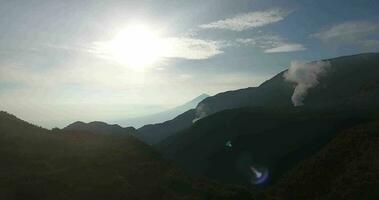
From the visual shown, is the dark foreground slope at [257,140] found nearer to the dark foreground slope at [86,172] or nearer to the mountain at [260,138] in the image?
the mountain at [260,138]

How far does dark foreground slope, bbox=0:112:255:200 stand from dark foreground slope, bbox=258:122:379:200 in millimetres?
9062

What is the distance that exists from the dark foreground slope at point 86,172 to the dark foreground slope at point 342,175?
906 cm

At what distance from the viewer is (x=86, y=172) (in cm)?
3462

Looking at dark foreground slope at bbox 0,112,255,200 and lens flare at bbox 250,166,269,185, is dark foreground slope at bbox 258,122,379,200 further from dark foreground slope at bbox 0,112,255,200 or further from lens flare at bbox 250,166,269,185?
lens flare at bbox 250,166,269,185

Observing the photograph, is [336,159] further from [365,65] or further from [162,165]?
[365,65]

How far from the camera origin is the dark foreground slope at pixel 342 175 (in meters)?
35.5

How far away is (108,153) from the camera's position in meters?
41.7

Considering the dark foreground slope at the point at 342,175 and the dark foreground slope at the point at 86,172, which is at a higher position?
the dark foreground slope at the point at 86,172

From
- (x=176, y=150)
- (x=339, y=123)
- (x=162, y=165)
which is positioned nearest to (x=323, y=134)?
(x=339, y=123)

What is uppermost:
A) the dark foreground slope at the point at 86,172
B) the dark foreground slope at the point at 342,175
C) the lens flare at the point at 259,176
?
the dark foreground slope at the point at 86,172

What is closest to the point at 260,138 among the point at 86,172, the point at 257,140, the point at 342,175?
the point at 257,140

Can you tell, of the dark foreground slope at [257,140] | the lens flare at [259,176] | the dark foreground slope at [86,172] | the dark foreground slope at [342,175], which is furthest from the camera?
the dark foreground slope at [257,140]

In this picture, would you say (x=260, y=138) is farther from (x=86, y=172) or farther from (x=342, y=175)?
(x=86, y=172)

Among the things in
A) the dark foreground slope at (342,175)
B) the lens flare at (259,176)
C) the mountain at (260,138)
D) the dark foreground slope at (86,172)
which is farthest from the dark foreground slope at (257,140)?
the dark foreground slope at (86,172)
